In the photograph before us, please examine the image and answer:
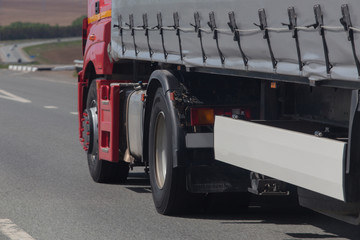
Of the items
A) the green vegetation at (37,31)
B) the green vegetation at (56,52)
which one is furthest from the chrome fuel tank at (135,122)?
the green vegetation at (37,31)

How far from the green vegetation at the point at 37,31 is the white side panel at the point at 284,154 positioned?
396ft

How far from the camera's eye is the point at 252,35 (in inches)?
255

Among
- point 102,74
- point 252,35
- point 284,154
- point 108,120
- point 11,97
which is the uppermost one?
point 252,35

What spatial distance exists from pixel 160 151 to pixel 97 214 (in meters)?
0.77

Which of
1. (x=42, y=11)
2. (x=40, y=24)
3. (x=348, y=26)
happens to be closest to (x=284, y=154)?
(x=348, y=26)

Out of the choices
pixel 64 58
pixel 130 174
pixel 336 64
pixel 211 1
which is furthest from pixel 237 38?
pixel 64 58

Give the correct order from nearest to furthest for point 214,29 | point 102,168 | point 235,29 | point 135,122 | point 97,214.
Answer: point 235,29, point 214,29, point 97,214, point 135,122, point 102,168

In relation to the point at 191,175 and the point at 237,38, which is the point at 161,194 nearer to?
the point at 191,175

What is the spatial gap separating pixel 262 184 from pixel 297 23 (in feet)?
5.12

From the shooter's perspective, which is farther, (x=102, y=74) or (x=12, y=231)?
(x=102, y=74)

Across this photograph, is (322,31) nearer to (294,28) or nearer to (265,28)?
(294,28)

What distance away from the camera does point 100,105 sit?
396 inches

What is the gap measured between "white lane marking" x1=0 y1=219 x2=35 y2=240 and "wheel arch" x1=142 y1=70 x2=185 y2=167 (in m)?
1.28

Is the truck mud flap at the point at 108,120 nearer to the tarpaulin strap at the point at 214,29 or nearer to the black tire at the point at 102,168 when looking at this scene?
the black tire at the point at 102,168
